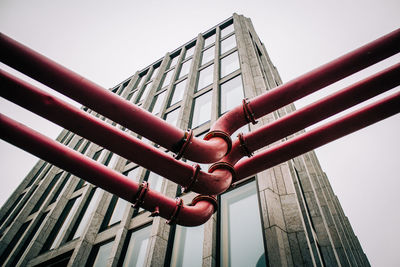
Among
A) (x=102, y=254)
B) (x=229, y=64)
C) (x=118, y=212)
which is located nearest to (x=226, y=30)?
(x=229, y=64)

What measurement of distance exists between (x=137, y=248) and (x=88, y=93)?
292 inches

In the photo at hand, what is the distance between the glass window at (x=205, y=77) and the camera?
15.9 m

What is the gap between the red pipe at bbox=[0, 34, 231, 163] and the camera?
3834mm

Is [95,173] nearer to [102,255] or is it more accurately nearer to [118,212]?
[102,255]

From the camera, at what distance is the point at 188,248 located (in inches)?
313

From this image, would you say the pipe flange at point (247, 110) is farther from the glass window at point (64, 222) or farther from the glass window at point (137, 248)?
the glass window at point (64, 222)

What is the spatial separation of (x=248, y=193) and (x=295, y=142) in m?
3.36

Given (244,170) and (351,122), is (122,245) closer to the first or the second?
(244,170)

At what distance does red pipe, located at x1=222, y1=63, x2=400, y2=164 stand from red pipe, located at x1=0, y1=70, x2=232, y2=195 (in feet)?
3.65

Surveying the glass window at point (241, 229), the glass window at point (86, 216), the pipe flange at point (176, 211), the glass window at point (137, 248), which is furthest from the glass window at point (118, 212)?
the pipe flange at point (176, 211)

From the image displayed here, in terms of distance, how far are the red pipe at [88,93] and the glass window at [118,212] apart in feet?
29.6

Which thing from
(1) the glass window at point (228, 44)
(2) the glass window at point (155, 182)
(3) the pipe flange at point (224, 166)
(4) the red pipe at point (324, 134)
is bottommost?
(3) the pipe flange at point (224, 166)

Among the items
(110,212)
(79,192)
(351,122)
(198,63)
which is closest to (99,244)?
(110,212)

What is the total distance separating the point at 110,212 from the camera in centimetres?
1233
